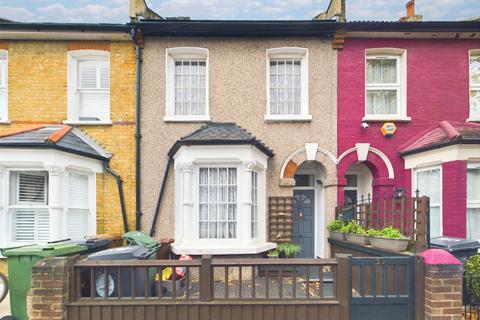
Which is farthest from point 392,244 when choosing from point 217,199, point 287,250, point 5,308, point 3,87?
point 3,87

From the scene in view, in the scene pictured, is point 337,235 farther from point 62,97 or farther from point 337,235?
point 62,97

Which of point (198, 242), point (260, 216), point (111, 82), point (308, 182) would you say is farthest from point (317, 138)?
point (111, 82)

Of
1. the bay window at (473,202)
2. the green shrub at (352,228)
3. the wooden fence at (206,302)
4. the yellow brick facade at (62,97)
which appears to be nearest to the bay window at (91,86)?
the yellow brick facade at (62,97)

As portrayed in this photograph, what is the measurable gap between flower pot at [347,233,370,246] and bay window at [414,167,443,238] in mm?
2220

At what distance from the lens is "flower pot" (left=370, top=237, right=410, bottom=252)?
5.22 meters

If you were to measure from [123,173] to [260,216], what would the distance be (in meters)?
3.65

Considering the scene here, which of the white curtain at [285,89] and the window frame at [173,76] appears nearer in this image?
the window frame at [173,76]

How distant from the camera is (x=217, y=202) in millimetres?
7219

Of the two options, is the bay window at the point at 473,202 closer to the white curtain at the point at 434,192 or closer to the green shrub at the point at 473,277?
the white curtain at the point at 434,192

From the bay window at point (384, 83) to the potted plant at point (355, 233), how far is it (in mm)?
3172

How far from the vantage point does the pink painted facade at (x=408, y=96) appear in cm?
831

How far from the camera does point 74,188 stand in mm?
7582

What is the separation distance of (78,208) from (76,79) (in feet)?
11.2

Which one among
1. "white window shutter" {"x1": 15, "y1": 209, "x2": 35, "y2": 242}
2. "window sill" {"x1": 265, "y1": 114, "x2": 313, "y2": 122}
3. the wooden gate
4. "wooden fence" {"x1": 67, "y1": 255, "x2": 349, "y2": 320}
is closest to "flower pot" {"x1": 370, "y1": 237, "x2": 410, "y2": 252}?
the wooden gate
